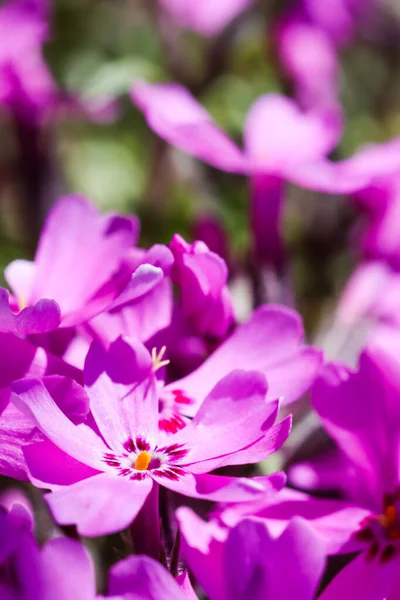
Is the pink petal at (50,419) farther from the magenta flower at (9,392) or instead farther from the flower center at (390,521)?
the flower center at (390,521)

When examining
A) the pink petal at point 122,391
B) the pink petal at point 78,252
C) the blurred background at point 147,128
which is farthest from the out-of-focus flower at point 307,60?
the pink petal at point 122,391

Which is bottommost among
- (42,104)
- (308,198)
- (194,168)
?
(308,198)

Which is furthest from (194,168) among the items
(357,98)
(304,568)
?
(304,568)

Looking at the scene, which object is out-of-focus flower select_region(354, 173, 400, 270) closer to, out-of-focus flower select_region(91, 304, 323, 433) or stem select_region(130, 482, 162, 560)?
out-of-focus flower select_region(91, 304, 323, 433)

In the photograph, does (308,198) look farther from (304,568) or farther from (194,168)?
(304,568)

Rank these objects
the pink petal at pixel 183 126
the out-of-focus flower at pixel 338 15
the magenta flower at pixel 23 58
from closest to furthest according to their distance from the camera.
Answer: the pink petal at pixel 183 126 → the magenta flower at pixel 23 58 → the out-of-focus flower at pixel 338 15

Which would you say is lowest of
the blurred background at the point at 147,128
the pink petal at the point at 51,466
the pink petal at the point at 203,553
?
the blurred background at the point at 147,128

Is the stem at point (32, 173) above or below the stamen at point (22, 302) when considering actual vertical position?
below

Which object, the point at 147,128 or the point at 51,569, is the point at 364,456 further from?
the point at 147,128

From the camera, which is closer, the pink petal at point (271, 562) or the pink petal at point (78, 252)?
the pink petal at point (271, 562)
